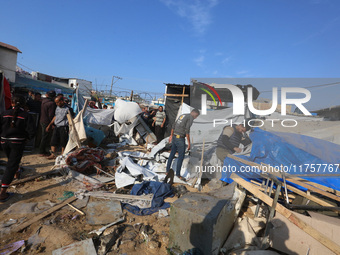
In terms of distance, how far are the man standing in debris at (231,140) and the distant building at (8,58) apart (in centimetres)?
1877

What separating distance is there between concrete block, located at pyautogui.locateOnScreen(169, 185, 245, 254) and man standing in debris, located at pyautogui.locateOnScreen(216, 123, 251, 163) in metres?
2.08

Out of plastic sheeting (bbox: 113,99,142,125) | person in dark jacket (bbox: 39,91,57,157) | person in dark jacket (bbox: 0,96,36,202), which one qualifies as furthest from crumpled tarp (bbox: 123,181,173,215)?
plastic sheeting (bbox: 113,99,142,125)

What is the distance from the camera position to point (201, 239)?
6.69ft

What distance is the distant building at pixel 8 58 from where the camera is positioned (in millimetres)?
15734

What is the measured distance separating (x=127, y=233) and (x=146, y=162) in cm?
278

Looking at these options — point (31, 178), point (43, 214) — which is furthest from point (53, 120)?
point (43, 214)

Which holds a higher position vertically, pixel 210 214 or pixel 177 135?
pixel 177 135

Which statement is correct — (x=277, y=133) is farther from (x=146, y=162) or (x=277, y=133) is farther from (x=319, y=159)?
(x=146, y=162)

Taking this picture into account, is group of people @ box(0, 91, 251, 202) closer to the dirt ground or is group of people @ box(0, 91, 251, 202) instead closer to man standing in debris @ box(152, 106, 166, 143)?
the dirt ground

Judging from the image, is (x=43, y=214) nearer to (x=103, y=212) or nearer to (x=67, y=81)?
(x=103, y=212)

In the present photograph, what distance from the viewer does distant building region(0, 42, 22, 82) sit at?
51.6 feet

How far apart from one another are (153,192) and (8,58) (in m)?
20.3

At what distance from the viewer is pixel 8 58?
54.1 ft

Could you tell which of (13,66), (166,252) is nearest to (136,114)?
(166,252)
